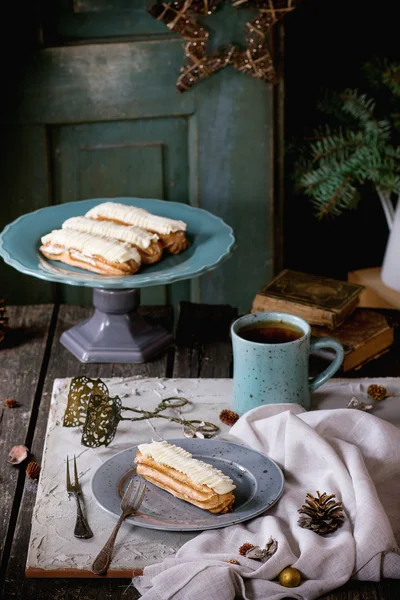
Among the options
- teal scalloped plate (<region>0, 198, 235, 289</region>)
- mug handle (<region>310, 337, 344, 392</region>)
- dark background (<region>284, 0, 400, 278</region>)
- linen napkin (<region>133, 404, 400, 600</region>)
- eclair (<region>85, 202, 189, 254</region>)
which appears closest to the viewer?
linen napkin (<region>133, 404, 400, 600</region>)

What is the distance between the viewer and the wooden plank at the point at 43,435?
92 centimetres

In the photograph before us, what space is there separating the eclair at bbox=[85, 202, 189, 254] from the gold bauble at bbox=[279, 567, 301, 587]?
0.72 meters

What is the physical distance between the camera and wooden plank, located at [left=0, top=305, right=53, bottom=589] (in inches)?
42.8

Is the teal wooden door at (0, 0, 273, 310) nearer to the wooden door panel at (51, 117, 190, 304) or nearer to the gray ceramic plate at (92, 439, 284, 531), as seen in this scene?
the wooden door panel at (51, 117, 190, 304)

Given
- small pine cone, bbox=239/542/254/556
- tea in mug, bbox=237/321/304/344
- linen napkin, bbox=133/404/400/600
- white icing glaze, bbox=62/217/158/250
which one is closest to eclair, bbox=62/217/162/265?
white icing glaze, bbox=62/217/158/250

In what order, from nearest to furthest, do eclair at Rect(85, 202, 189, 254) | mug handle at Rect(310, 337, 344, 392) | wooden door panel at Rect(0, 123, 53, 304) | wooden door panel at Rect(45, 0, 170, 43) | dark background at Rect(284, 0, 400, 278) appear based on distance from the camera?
mug handle at Rect(310, 337, 344, 392) < eclair at Rect(85, 202, 189, 254) < wooden door panel at Rect(45, 0, 170, 43) < wooden door panel at Rect(0, 123, 53, 304) < dark background at Rect(284, 0, 400, 278)

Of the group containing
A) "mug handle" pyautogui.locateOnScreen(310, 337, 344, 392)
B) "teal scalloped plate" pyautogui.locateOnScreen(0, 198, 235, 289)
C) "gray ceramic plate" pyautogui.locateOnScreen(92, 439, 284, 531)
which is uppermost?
"teal scalloped plate" pyautogui.locateOnScreen(0, 198, 235, 289)

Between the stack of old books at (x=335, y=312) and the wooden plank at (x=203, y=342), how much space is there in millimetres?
88

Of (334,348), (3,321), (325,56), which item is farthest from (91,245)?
(325,56)

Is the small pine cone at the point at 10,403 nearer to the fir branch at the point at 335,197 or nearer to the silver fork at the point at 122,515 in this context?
the silver fork at the point at 122,515

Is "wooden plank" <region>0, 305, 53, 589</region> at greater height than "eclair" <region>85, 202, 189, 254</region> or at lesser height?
lesser

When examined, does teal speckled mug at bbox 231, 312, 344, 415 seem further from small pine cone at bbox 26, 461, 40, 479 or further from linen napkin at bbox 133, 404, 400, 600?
small pine cone at bbox 26, 461, 40, 479

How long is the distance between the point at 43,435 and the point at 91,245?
0.35 metres

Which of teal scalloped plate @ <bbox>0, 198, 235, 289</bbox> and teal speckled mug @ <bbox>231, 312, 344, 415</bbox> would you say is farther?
teal scalloped plate @ <bbox>0, 198, 235, 289</bbox>
